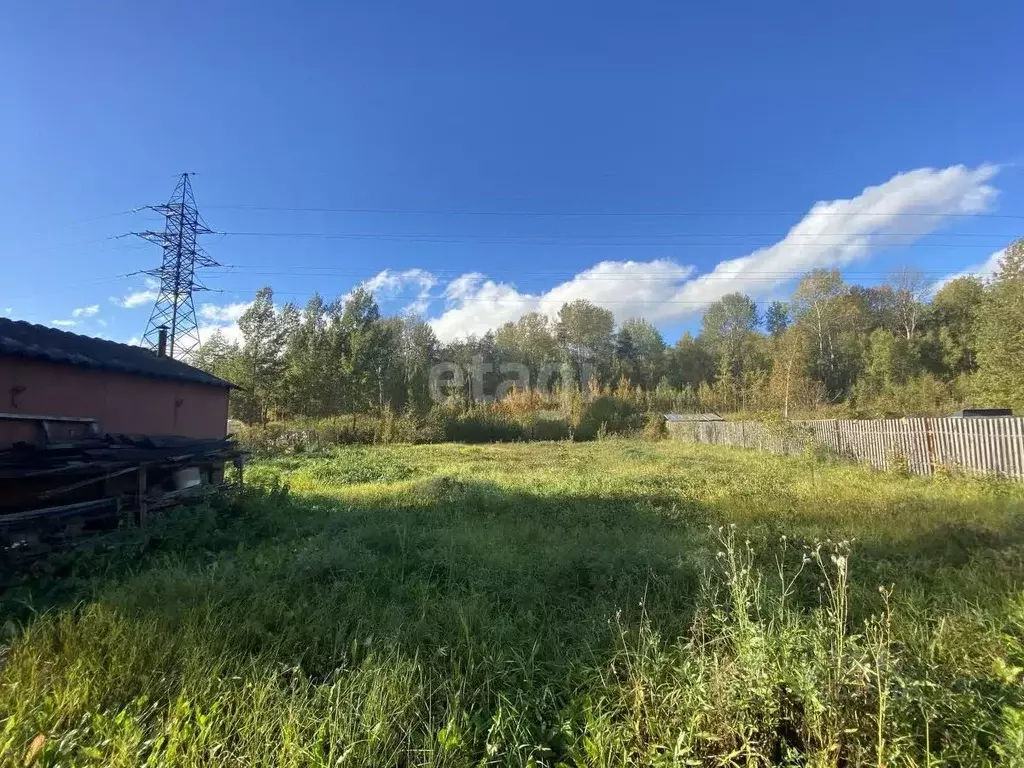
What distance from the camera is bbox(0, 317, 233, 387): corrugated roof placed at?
5.84 meters

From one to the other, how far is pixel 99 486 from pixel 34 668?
4234 millimetres

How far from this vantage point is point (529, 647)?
2838 millimetres

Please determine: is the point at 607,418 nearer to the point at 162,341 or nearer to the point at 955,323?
the point at 162,341

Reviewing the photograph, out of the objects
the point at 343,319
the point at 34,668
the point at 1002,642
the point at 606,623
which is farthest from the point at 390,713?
the point at 343,319

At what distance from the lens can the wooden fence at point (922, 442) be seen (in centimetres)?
745

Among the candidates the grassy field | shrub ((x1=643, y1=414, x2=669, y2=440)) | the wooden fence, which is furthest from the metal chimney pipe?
shrub ((x1=643, y1=414, x2=669, y2=440))

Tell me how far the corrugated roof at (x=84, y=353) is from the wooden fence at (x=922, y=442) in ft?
47.8

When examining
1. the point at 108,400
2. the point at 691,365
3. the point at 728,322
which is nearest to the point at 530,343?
the point at 691,365

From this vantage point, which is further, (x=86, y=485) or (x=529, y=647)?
(x=86, y=485)

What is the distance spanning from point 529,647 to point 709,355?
44.8m

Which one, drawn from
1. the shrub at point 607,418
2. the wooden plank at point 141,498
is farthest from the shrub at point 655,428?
the wooden plank at point 141,498

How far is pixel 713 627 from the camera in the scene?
2498 millimetres

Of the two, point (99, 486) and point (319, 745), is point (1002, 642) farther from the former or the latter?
point (99, 486)

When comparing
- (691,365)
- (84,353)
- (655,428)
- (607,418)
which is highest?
(691,365)
